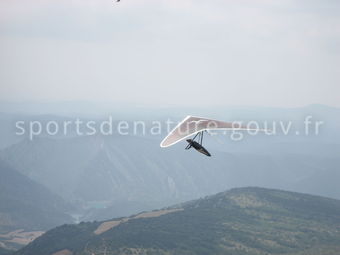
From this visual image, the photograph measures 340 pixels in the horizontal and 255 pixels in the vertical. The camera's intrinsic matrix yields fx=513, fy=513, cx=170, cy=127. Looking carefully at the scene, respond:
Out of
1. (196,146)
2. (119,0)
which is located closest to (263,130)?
(196,146)

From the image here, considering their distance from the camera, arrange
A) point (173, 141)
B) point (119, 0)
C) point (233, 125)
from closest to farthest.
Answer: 1. point (173, 141)
2. point (233, 125)
3. point (119, 0)

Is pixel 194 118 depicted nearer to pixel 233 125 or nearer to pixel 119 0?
pixel 233 125

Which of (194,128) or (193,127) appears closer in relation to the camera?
(194,128)

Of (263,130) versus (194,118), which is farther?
(194,118)

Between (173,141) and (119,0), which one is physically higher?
(119,0)

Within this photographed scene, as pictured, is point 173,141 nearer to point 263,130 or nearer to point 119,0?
point 263,130

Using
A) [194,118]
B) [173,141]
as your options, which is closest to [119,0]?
[194,118]

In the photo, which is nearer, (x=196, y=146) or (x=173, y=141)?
(x=173, y=141)

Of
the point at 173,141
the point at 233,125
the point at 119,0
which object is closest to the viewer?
the point at 173,141

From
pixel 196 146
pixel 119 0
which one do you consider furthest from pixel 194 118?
pixel 119 0
